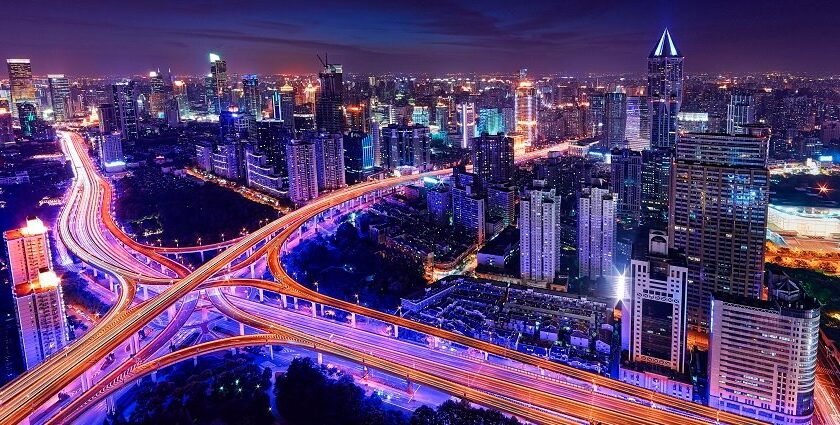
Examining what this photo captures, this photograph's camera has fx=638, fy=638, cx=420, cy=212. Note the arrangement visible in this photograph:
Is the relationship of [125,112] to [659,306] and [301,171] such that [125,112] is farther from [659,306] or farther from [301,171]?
[659,306]

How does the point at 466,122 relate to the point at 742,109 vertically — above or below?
below

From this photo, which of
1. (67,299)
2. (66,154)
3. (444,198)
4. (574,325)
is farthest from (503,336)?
(66,154)

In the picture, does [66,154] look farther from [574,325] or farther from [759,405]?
[759,405]

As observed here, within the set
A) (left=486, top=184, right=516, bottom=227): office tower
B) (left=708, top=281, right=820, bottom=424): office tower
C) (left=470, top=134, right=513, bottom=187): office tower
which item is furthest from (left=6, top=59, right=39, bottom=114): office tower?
(left=708, top=281, right=820, bottom=424): office tower

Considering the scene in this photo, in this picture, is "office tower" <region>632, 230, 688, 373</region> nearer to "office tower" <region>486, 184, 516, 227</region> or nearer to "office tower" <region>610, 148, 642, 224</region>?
"office tower" <region>610, 148, 642, 224</region>

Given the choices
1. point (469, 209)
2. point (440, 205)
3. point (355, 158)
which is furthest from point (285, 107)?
point (469, 209)
